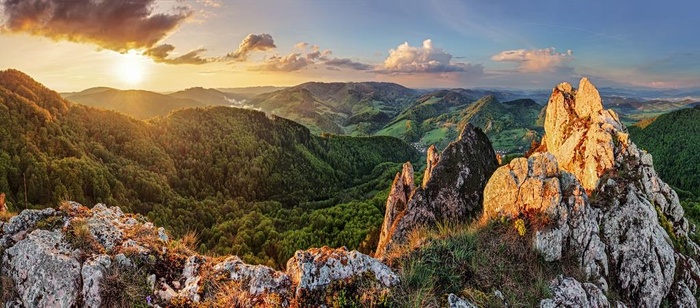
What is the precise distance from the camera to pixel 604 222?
14.8m

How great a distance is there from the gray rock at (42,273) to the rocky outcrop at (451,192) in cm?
1655

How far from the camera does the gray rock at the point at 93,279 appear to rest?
338 inches

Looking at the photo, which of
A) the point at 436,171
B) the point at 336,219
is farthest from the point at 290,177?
the point at 436,171

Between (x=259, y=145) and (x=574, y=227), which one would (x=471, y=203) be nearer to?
(x=574, y=227)

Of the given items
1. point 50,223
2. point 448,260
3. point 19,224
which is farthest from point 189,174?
point 448,260

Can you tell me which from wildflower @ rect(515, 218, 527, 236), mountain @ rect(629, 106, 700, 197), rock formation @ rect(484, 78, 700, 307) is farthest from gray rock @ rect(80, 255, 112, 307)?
mountain @ rect(629, 106, 700, 197)

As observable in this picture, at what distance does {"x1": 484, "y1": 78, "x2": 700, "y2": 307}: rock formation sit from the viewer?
42.0ft

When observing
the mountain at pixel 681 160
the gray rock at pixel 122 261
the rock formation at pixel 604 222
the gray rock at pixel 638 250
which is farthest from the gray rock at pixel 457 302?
the mountain at pixel 681 160

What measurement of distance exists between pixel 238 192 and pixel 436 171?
12412 centimetres

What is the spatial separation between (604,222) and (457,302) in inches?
395

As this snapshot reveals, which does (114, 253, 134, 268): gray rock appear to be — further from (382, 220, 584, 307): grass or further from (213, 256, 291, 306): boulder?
(382, 220, 584, 307): grass

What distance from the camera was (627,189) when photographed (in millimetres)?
16016

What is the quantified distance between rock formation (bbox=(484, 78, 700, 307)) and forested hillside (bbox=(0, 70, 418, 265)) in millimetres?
36858

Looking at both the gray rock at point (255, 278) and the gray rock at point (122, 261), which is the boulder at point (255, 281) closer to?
the gray rock at point (255, 278)
